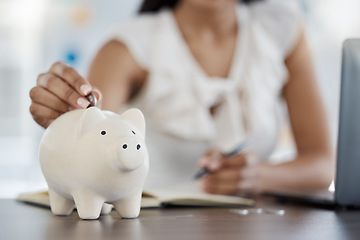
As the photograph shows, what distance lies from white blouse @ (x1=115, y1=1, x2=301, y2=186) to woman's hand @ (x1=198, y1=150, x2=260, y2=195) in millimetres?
206

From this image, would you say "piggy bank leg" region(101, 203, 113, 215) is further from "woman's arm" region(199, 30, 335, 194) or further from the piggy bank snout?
"woman's arm" region(199, 30, 335, 194)

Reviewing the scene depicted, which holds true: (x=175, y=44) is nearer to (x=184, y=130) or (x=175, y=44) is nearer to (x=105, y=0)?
(x=184, y=130)

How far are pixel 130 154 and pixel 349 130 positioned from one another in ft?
0.95

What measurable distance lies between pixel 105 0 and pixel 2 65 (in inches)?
32.7

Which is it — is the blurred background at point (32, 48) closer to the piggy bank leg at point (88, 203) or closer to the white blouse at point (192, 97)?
→ the white blouse at point (192, 97)

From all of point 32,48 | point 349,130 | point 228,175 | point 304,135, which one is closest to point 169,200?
point 349,130

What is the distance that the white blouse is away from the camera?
4.18 ft

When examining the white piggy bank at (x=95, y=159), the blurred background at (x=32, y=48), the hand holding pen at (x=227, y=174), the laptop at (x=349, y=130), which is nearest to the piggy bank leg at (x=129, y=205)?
the white piggy bank at (x=95, y=159)

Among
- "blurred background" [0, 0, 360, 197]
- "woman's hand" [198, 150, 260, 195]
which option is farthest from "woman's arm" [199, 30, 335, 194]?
"blurred background" [0, 0, 360, 197]

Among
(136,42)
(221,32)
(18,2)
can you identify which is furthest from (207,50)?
(18,2)

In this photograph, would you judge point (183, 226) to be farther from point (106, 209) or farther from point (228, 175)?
point (228, 175)

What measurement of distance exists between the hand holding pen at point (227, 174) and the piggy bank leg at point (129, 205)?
53 centimetres

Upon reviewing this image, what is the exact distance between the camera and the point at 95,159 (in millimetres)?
423

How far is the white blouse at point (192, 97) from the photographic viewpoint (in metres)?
1.27
